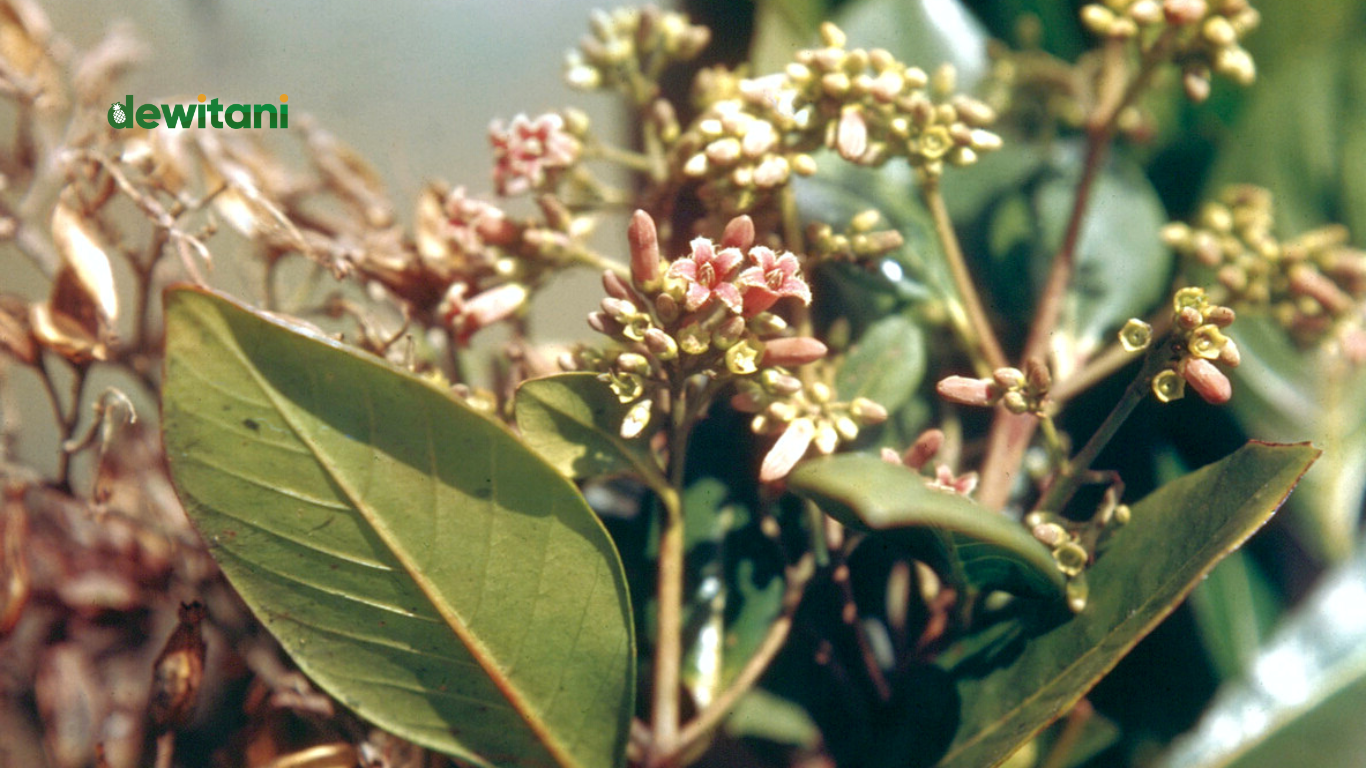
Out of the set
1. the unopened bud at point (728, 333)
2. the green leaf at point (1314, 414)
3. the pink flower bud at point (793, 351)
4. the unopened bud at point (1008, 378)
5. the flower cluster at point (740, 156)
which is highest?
the flower cluster at point (740, 156)

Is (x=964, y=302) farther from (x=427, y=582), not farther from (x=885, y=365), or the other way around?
(x=427, y=582)

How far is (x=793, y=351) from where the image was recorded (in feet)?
2.19

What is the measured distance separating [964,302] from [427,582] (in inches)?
21.4

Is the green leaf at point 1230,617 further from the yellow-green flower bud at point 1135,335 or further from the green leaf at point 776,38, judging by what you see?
the green leaf at point 776,38

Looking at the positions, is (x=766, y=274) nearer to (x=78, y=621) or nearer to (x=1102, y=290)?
(x=1102, y=290)

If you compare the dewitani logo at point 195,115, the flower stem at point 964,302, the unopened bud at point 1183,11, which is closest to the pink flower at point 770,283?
the flower stem at point 964,302

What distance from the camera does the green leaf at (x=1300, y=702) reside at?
934mm

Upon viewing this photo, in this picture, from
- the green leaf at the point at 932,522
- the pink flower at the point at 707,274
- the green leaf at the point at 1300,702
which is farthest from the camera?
Answer: the green leaf at the point at 1300,702

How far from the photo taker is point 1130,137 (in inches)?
46.3

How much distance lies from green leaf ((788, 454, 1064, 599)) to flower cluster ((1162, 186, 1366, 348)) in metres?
0.45

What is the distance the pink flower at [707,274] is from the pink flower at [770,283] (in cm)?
1

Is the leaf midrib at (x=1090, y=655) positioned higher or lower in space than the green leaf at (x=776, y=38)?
lower

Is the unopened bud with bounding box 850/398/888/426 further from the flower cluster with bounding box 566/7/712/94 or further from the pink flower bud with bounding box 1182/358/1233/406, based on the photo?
the flower cluster with bounding box 566/7/712/94

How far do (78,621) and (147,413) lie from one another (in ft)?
0.94
